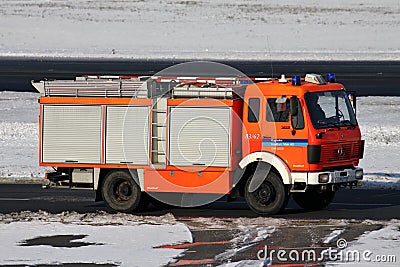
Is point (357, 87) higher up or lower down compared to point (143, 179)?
higher up

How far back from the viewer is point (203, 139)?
65.2 ft

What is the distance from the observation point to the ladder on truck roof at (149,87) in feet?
65.5

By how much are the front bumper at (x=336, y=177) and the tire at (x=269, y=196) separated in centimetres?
66

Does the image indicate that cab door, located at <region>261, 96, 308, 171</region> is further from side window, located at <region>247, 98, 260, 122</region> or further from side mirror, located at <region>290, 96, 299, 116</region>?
side window, located at <region>247, 98, 260, 122</region>

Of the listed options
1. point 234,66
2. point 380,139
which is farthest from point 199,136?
point 234,66

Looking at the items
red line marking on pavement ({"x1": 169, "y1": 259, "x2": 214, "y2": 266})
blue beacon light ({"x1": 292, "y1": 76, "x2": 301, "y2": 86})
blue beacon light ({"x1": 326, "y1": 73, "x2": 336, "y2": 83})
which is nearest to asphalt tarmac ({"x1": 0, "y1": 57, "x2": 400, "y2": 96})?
blue beacon light ({"x1": 326, "y1": 73, "x2": 336, "y2": 83})

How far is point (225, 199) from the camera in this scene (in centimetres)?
2262

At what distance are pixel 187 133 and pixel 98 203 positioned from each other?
11.1ft

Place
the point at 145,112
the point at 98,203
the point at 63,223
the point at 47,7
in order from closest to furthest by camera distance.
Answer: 1. the point at 63,223
2. the point at 145,112
3. the point at 98,203
4. the point at 47,7

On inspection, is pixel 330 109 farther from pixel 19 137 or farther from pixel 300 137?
pixel 19 137

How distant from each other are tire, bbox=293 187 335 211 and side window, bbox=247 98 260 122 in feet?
7.11

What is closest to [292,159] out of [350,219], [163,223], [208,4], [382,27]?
[350,219]

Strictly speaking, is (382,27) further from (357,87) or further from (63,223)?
(63,223)

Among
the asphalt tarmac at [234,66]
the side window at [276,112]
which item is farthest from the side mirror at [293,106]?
the asphalt tarmac at [234,66]
